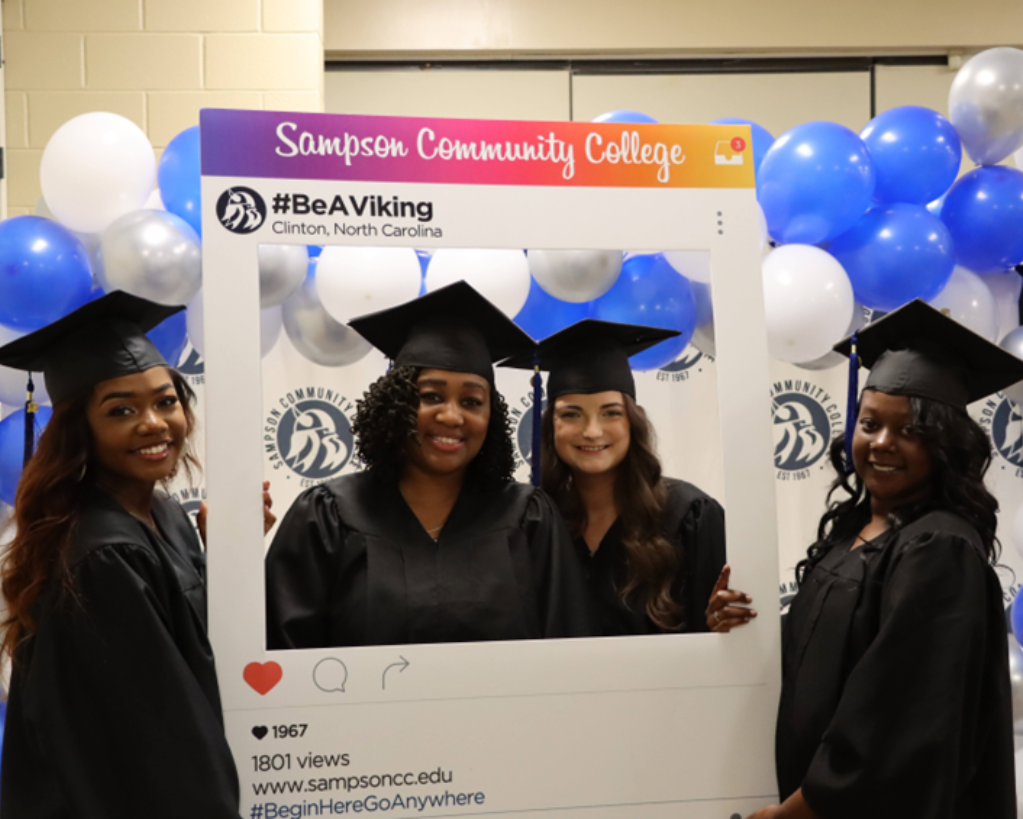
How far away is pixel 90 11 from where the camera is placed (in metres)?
4.12

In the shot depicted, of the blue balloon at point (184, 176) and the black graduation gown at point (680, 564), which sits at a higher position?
the blue balloon at point (184, 176)

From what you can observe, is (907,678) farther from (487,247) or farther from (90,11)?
(90,11)

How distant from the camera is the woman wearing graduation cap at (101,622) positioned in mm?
1972

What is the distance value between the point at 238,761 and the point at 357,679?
0.29 metres

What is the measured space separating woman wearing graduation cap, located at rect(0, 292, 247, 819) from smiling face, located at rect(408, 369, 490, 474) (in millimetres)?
578

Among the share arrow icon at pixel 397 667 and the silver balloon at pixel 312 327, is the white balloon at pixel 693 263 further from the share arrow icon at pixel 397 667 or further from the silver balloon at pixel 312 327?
the share arrow icon at pixel 397 667

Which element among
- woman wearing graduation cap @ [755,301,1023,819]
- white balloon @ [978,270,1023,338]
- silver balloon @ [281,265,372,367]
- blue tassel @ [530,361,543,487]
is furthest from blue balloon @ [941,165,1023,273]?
silver balloon @ [281,265,372,367]

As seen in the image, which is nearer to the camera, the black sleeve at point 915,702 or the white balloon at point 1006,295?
the black sleeve at point 915,702

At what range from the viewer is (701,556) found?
8.09 feet

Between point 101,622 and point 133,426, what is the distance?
1.45ft

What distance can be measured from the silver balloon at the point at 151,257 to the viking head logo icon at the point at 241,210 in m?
0.75

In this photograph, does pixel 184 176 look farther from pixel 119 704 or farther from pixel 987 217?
pixel 987 217

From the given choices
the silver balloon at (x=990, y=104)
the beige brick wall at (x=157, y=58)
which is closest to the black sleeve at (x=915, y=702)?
the silver balloon at (x=990, y=104)

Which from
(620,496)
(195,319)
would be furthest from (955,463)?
(195,319)
